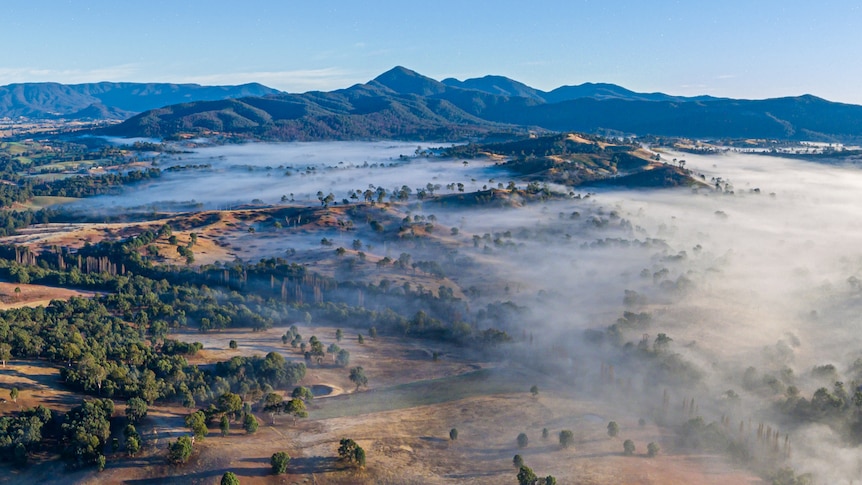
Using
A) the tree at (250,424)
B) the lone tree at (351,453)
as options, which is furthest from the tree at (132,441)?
the lone tree at (351,453)

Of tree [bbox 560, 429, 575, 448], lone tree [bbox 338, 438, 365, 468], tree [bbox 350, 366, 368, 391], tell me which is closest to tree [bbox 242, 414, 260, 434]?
lone tree [bbox 338, 438, 365, 468]

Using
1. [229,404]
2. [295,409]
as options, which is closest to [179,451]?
[229,404]

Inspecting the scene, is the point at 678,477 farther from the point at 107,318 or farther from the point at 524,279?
the point at 107,318

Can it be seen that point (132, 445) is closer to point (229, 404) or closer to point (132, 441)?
point (132, 441)

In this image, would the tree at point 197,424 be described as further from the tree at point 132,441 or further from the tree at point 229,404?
the tree at point 132,441

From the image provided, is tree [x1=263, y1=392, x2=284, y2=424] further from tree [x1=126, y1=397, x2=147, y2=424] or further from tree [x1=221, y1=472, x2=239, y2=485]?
tree [x1=221, y1=472, x2=239, y2=485]

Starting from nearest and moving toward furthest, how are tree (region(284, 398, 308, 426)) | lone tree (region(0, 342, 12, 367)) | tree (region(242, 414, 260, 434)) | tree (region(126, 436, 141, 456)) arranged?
1. tree (region(126, 436, 141, 456))
2. tree (region(242, 414, 260, 434))
3. tree (region(284, 398, 308, 426))
4. lone tree (region(0, 342, 12, 367))
